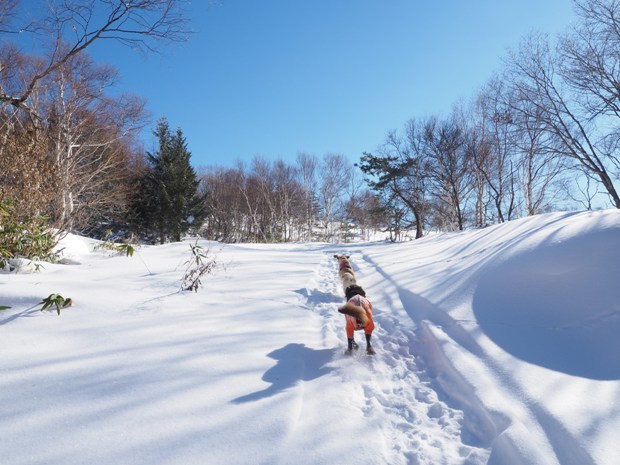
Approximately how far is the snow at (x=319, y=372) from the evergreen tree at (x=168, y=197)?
726 inches

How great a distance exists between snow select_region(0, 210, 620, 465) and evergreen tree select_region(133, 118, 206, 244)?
60.5ft

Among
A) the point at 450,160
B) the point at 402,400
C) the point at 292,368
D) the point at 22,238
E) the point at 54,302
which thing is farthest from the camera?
the point at 450,160

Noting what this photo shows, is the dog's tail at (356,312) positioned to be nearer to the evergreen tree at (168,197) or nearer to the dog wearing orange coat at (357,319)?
the dog wearing orange coat at (357,319)

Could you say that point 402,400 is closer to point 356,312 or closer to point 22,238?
point 356,312

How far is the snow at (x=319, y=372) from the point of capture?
145cm

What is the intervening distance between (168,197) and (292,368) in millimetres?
20762

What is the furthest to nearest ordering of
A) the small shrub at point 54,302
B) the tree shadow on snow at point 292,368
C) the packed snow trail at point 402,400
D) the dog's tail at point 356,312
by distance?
the dog's tail at point 356,312 → the small shrub at point 54,302 → the tree shadow on snow at point 292,368 → the packed snow trail at point 402,400

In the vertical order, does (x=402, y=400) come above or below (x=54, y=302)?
below

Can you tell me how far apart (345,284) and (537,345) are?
8.13 feet

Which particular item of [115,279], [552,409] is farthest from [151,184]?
[552,409]

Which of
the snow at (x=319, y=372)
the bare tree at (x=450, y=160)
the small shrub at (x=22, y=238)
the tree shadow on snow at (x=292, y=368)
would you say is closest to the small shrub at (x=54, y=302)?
the snow at (x=319, y=372)

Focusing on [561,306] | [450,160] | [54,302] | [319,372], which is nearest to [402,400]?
[319,372]

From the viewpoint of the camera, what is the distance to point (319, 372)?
232 centimetres

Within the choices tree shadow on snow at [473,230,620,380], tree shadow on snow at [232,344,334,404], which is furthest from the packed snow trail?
tree shadow on snow at [473,230,620,380]
